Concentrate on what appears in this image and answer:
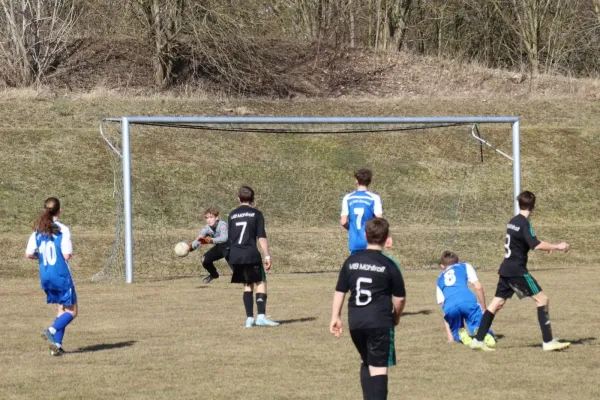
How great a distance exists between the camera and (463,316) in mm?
11781

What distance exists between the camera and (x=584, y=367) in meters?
10.2

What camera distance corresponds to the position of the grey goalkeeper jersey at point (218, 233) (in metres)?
18.4

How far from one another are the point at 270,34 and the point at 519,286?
30.6 meters

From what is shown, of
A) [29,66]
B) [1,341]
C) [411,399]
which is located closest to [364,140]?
[29,66]

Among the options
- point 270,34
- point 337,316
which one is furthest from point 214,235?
point 270,34

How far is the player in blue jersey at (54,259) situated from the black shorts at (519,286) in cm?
461

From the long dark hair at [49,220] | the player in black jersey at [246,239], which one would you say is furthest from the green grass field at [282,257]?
the long dark hair at [49,220]

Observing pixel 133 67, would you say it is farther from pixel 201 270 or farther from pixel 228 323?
pixel 228 323

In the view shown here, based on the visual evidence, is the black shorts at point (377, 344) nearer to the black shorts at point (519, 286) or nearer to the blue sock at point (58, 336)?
the black shorts at point (519, 286)

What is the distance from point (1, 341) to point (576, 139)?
82.4 feet

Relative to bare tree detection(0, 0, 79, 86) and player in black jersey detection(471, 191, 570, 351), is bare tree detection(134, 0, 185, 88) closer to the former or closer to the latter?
bare tree detection(0, 0, 79, 86)

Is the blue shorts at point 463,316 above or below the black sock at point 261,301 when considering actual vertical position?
above

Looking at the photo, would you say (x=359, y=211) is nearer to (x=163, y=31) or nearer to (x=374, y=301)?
(x=374, y=301)

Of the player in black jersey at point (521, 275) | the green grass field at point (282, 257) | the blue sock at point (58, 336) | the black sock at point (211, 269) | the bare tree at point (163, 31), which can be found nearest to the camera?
the green grass field at point (282, 257)
